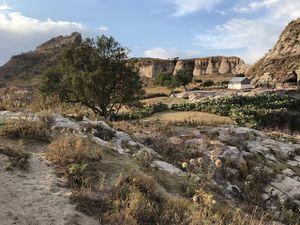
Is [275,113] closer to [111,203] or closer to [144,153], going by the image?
[144,153]

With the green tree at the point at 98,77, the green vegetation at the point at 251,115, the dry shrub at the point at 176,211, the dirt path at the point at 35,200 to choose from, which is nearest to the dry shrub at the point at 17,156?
the dirt path at the point at 35,200

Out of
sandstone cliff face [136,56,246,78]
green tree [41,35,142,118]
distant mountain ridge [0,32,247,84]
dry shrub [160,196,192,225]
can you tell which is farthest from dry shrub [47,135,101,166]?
sandstone cliff face [136,56,246,78]

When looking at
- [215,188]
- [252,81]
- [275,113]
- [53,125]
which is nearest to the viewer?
[215,188]

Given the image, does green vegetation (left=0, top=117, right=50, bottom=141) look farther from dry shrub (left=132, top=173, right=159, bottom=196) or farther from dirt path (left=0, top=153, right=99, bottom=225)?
dry shrub (left=132, top=173, right=159, bottom=196)

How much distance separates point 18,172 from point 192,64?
129 metres

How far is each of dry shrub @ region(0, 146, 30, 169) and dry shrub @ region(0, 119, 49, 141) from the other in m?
0.98

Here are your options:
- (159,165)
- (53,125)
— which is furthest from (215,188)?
(53,125)

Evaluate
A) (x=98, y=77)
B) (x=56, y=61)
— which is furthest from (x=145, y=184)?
(x=56, y=61)

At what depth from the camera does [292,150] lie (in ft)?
44.0

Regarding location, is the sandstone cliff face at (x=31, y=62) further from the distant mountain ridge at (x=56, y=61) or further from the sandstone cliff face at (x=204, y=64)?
the sandstone cliff face at (x=204, y=64)

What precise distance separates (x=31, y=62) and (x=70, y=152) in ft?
332

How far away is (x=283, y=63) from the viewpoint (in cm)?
6128

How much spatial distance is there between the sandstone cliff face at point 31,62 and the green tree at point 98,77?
68.8 meters

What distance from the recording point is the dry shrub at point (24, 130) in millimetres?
7689
